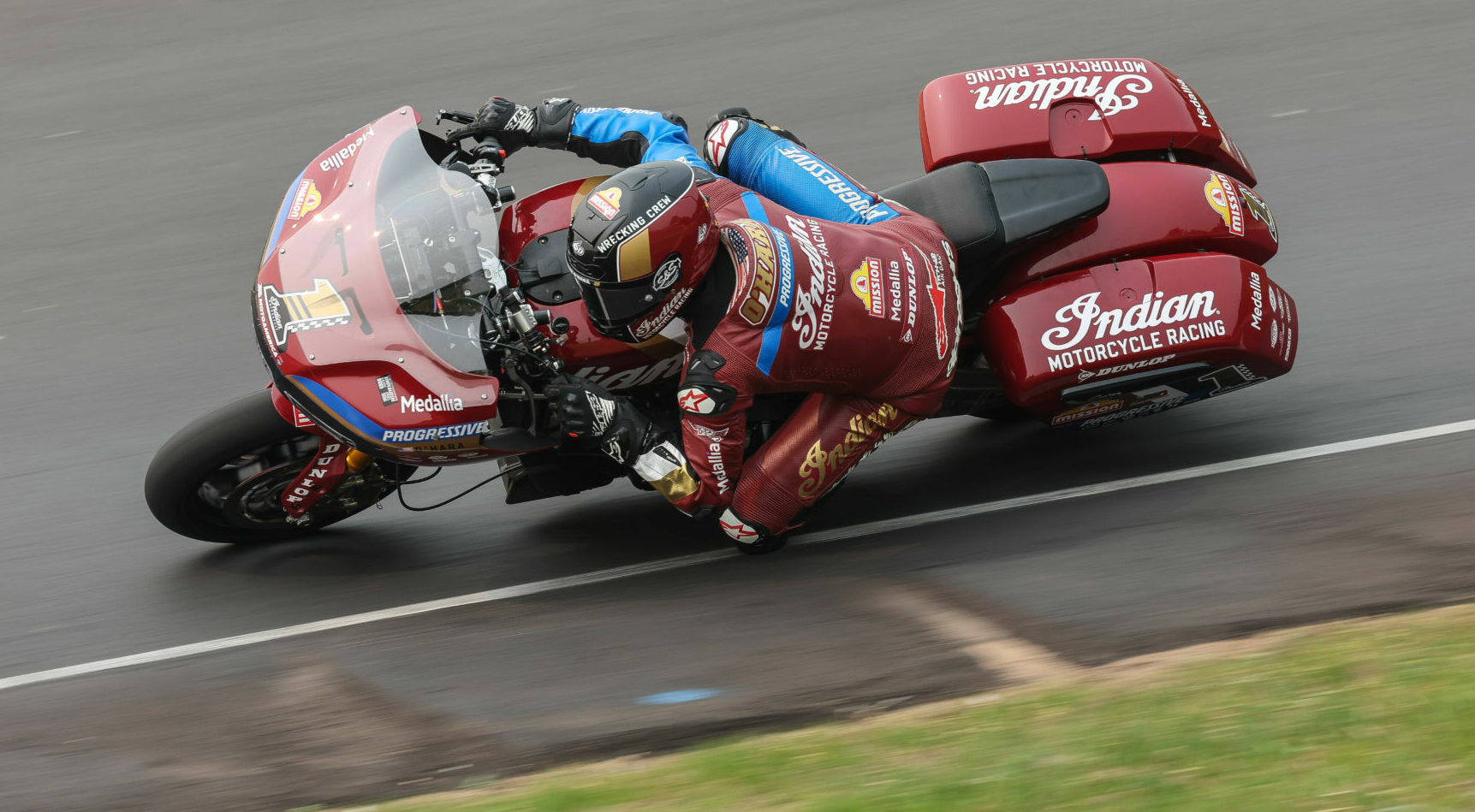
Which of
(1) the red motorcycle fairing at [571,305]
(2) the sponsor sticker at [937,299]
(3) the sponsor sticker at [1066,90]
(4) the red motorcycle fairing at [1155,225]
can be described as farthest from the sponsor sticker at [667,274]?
(3) the sponsor sticker at [1066,90]

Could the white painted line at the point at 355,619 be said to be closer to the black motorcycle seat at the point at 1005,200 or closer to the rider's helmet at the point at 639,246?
the rider's helmet at the point at 639,246

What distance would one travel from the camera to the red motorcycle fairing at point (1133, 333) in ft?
15.4

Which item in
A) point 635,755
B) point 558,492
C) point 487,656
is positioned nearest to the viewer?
point 635,755

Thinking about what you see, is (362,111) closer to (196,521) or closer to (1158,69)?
(196,521)

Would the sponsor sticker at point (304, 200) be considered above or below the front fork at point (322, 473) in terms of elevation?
above

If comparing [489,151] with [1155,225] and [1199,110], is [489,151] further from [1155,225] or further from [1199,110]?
[1199,110]

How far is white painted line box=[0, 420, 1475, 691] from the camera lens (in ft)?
15.2

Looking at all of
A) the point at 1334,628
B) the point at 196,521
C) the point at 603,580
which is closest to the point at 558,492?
Answer: the point at 603,580

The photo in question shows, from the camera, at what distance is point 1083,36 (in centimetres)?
808

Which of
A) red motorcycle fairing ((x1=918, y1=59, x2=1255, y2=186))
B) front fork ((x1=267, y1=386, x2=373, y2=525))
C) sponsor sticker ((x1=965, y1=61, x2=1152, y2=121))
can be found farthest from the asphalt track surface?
sponsor sticker ((x1=965, y1=61, x2=1152, y2=121))

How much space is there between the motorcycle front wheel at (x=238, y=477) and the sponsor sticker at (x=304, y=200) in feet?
2.15

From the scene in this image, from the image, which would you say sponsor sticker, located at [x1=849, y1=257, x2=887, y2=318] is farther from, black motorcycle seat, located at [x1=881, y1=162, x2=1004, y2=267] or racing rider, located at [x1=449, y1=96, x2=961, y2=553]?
black motorcycle seat, located at [x1=881, y1=162, x2=1004, y2=267]

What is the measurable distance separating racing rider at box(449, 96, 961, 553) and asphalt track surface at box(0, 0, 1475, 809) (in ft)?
1.78

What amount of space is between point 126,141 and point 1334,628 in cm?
691
